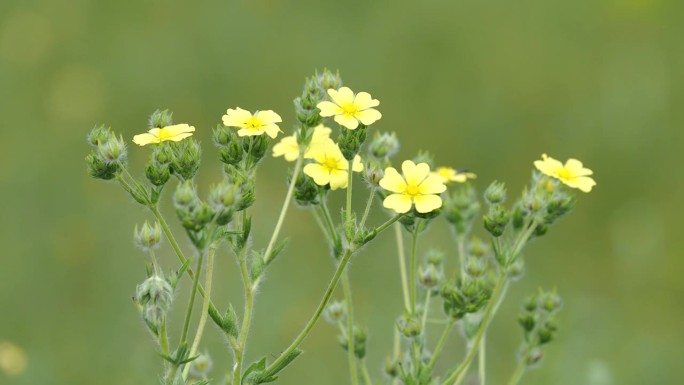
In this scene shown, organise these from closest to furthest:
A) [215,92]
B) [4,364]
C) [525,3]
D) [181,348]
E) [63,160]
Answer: [181,348]
[4,364]
[63,160]
[215,92]
[525,3]

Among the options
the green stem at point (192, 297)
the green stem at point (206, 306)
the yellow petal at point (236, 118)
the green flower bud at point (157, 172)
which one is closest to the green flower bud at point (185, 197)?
the green stem at point (192, 297)

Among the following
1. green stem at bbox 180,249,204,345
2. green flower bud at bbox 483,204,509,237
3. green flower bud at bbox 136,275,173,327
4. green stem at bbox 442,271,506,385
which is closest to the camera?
green stem at bbox 180,249,204,345

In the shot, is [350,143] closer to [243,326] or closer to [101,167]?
[243,326]

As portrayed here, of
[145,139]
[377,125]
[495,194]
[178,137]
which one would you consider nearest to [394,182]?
[495,194]

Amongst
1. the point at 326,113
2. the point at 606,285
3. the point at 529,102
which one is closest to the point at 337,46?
the point at 529,102

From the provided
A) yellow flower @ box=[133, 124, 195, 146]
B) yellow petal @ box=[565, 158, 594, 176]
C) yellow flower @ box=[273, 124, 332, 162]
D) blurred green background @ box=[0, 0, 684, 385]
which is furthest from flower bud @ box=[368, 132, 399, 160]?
blurred green background @ box=[0, 0, 684, 385]

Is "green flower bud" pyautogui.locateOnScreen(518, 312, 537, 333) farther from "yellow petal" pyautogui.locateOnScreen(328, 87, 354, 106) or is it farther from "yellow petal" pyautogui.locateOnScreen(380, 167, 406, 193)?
"yellow petal" pyautogui.locateOnScreen(328, 87, 354, 106)

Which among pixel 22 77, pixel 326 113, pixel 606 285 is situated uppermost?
pixel 22 77

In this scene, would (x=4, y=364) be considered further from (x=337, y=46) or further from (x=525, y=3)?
(x=525, y=3)
